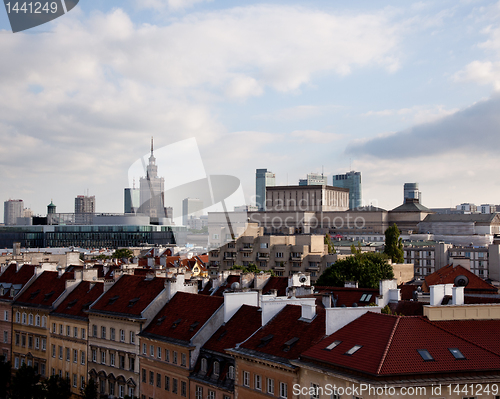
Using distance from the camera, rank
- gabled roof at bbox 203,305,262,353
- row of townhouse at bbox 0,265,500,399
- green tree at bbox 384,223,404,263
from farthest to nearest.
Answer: green tree at bbox 384,223,404,263 → gabled roof at bbox 203,305,262,353 → row of townhouse at bbox 0,265,500,399

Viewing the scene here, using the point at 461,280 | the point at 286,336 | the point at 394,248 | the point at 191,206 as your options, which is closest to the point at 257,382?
the point at 286,336

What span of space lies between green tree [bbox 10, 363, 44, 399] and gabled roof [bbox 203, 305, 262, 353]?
19069 millimetres

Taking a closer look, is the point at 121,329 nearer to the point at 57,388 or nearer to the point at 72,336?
the point at 57,388

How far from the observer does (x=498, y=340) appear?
112ft

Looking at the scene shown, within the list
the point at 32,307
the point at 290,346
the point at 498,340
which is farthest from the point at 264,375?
the point at 32,307

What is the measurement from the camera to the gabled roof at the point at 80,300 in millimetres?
60062

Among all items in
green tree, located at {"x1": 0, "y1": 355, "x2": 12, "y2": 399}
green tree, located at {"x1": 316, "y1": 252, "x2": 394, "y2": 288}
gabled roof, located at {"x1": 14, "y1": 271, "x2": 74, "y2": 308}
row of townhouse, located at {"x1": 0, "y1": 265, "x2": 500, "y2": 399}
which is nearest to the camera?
row of townhouse, located at {"x1": 0, "y1": 265, "x2": 500, "y2": 399}

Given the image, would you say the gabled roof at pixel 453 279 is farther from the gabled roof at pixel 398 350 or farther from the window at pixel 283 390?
the window at pixel 283 390

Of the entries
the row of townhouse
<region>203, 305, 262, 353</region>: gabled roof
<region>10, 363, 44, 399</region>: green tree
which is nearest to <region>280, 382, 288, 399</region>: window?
the row of townhouse

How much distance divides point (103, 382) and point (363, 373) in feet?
101

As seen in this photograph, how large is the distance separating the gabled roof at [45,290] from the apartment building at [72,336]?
234 centimetres

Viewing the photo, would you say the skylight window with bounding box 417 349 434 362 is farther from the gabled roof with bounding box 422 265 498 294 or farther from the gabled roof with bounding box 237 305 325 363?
the gabled roof with bounding box 422 265 498 294

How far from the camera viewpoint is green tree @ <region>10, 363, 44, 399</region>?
55.1m

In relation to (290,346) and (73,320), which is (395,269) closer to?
(73,320)
